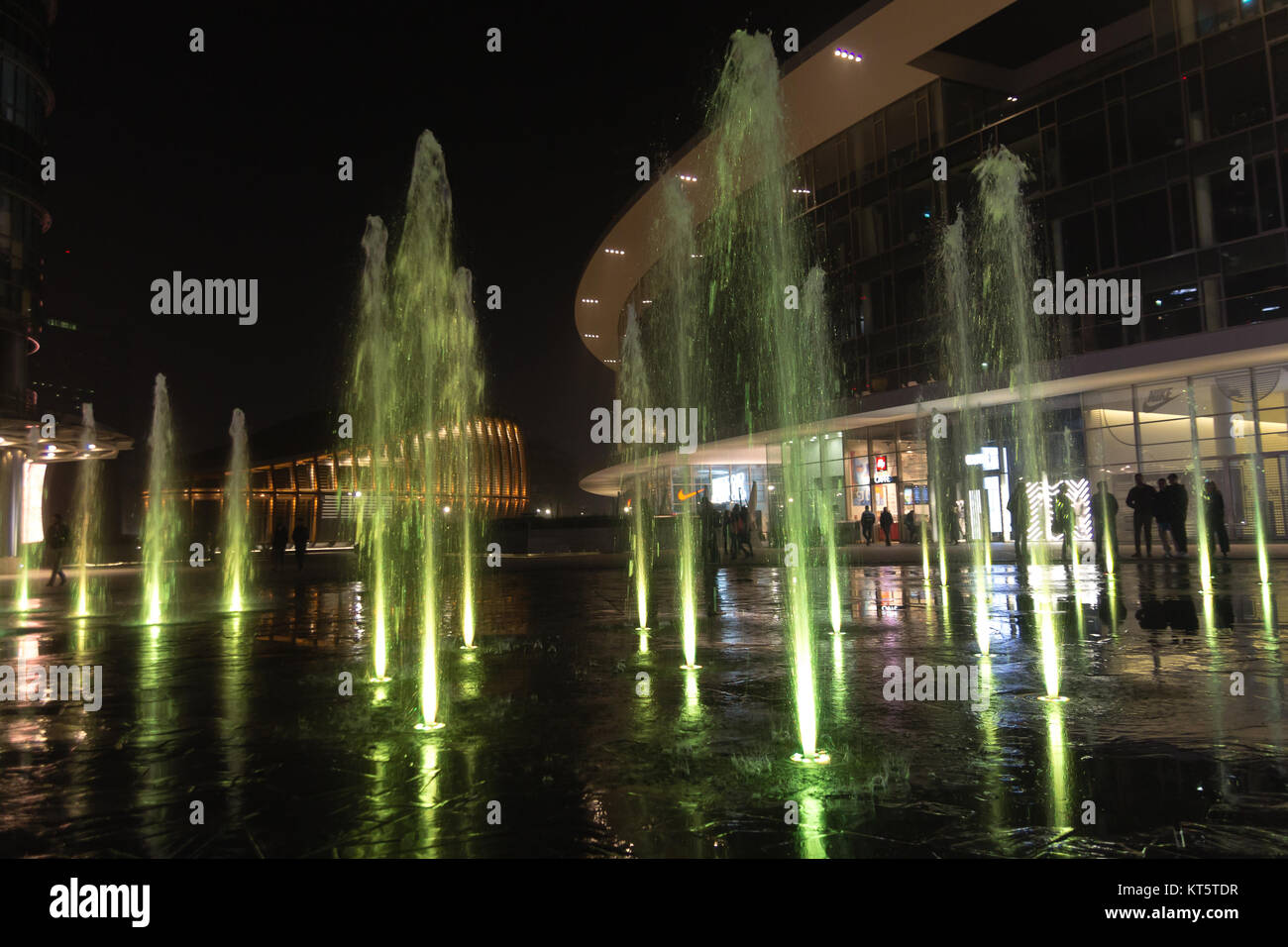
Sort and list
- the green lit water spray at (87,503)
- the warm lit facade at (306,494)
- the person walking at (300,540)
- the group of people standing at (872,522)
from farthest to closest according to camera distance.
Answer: the warm lit facade at (306,494), the group of people standing at (872,522), the green lit water spray at (87,503), the person walking at (300,540)

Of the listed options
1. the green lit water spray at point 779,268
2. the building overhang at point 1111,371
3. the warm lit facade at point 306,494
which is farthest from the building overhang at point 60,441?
the green lit water spray at point 779,268

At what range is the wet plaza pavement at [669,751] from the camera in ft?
11.2

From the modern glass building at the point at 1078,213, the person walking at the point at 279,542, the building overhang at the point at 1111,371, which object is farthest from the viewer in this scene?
the person walking at the point at 279,542

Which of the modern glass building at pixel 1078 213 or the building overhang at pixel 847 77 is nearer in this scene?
the modern glass building at pixel 1078 213

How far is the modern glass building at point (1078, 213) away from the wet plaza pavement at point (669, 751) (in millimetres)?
16827

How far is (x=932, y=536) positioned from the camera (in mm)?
30922

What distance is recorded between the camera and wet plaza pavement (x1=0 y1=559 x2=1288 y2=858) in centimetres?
342

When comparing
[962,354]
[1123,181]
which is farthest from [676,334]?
[1123,181]

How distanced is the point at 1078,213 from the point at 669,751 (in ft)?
87.3

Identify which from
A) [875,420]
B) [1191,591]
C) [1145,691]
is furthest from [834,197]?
[1145,691]

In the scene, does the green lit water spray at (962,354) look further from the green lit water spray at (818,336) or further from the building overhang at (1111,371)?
the green lit water spray at (818,336)
